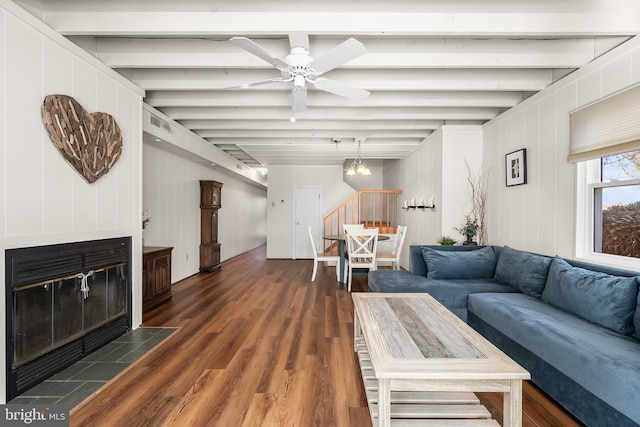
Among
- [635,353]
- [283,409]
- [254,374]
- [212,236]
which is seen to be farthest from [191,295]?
[635,353]

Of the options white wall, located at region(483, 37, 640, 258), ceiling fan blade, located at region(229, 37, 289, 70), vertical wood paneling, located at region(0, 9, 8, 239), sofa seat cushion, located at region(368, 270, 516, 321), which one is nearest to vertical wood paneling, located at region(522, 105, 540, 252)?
white wall, located at region(483, 37, 640, 258)

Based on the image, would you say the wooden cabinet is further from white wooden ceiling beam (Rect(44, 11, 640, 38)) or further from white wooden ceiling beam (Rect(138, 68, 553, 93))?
white wooden ceiling beam (Rect(44, 11, 640, 38))

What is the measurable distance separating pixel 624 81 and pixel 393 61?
5.81 feet

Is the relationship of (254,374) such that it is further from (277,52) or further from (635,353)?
(277,52)

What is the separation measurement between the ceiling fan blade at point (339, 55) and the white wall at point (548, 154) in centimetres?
208

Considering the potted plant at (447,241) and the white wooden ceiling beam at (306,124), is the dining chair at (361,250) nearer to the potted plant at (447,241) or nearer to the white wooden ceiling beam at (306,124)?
the potted plant at (447,241)

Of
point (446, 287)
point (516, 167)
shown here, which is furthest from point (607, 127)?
point (446, 287)

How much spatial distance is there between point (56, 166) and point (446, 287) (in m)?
3.56

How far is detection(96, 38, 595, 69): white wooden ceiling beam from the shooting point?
8.93 feet

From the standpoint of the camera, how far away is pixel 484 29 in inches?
90.4

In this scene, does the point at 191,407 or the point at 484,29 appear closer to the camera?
the point at 191,407

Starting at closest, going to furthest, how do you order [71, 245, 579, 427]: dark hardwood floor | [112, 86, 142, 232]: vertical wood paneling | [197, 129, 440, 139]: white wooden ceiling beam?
1. [71, 245, 579, 427]: dark hardwood floor
2. [112, 86, 142, 232]: vertical wood paneling
3. [197, 129, 440, 139]: white wooden ceiling beam

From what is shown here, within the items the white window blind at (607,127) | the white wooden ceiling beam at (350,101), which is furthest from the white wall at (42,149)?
the white window blind at (607,127)

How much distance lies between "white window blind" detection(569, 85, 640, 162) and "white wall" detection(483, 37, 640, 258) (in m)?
0.10
